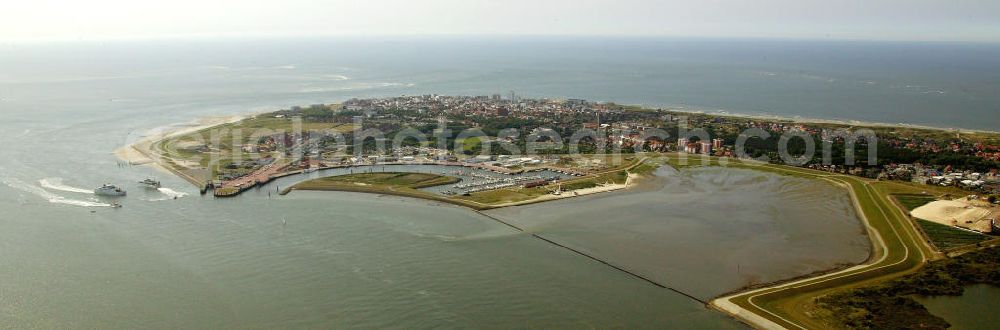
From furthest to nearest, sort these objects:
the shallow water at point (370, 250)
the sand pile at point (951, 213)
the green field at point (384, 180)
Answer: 1. the green field at point (384, 180)
2. the sand pile at point (951, 213)
3. the shallow water at point (370, 250)

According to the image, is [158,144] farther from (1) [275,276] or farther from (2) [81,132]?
(1) [275,276]

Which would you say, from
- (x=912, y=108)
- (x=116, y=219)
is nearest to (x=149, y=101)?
(x=116, y=219)

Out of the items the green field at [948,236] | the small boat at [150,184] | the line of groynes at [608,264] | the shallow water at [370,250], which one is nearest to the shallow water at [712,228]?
the shallow water at [370,250]

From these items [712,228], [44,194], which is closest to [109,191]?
[44,194]

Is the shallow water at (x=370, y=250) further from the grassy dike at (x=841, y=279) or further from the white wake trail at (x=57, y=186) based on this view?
the grassy dike at (x=841, y=279)

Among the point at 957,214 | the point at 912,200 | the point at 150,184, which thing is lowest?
the point at 957,214

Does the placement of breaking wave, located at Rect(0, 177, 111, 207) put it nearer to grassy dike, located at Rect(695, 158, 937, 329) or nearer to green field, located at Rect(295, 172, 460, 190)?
green field, located at Rect(295, 172, 460, 190)

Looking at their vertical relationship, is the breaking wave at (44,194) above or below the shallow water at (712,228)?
above

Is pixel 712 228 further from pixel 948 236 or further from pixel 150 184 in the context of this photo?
pixel 150 184

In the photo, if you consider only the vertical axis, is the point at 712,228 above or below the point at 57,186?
below
